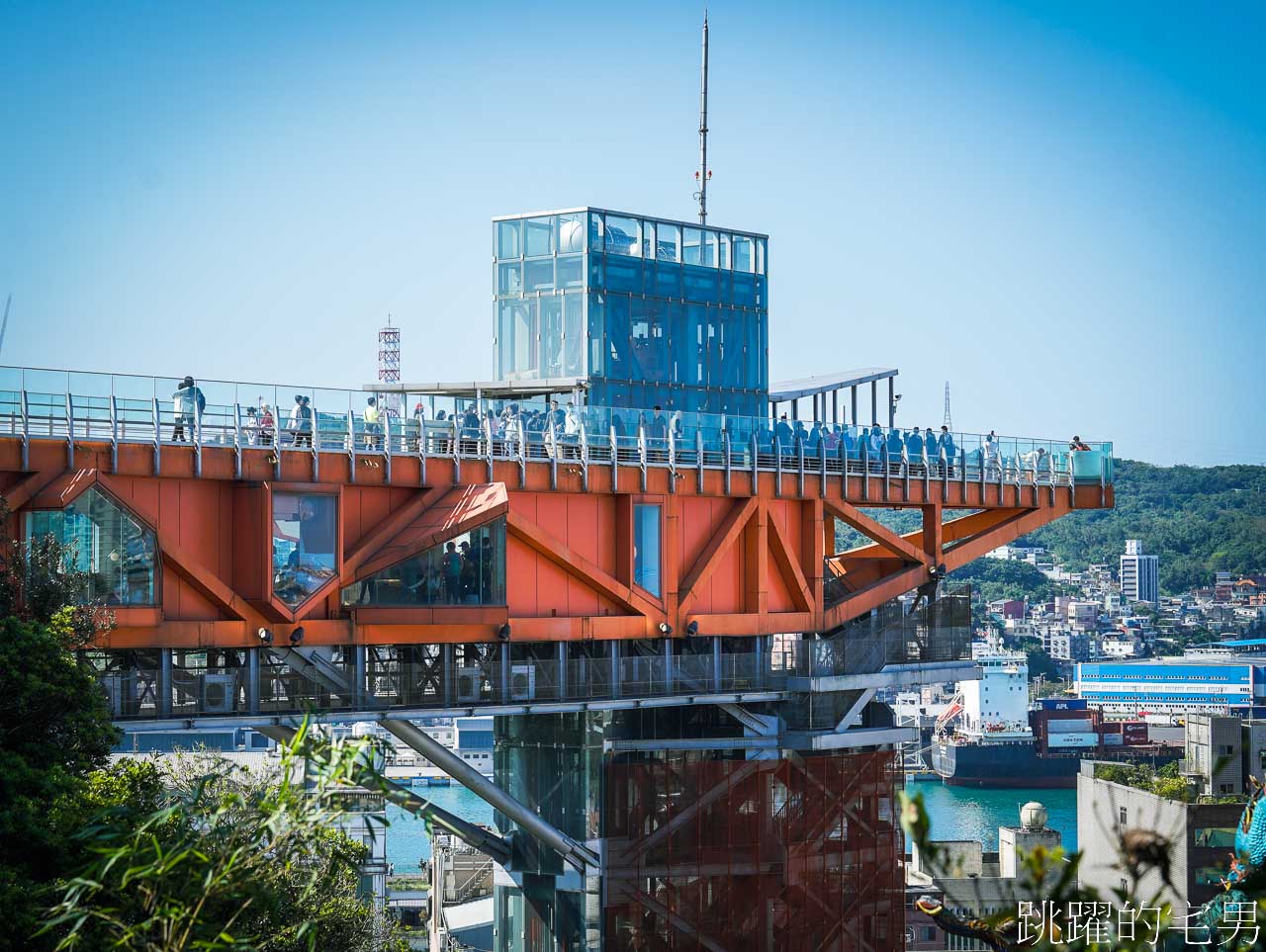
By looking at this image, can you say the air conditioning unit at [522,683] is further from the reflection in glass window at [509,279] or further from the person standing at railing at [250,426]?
the reflection in glass window at [509,279]

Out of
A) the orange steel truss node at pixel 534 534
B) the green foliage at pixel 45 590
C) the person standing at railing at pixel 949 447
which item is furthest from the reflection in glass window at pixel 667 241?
the green foliage at pixel 45 590

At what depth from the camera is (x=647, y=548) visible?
45.5 meters

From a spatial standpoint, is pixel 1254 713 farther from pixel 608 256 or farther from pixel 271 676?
pixel 271 676

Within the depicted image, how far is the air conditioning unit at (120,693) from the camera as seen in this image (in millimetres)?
34344

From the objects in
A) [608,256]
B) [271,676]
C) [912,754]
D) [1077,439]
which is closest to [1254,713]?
[912,754]

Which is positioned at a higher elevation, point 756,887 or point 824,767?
point 824,767

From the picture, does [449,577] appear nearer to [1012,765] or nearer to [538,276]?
[538,276]

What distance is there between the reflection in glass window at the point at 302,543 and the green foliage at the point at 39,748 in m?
7.50

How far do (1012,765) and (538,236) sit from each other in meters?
136

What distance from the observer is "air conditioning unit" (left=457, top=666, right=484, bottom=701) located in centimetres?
4097

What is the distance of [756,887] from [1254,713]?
159139 mm

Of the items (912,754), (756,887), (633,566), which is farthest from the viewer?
(912,754)

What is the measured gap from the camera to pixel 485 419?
42.0 m

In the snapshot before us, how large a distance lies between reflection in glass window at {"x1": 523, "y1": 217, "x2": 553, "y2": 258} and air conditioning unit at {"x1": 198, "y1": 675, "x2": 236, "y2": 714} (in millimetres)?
18323
